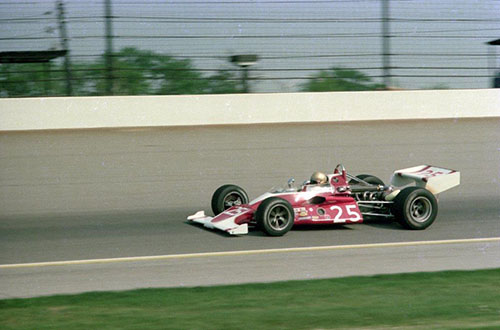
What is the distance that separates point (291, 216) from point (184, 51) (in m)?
6.98

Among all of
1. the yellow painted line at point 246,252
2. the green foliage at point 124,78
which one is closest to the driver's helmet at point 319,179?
the yellow painted line at point 246,252

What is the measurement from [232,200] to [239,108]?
5337mm

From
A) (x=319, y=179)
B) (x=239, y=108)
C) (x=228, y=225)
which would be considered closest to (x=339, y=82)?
(x=239, y=108)

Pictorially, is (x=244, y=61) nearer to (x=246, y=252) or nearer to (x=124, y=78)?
(x=124, y=78)

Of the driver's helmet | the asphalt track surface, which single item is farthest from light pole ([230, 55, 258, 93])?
the driver's helmet

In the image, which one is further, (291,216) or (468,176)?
(468,176)

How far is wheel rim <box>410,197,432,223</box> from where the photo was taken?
393 inches

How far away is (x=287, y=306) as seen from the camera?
6074mm

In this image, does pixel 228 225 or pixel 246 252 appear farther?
pixel 228 225

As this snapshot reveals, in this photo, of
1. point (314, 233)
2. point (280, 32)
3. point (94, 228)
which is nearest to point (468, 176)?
point (280, 32)

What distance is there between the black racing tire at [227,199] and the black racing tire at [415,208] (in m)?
2.17

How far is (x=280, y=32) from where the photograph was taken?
15.7m

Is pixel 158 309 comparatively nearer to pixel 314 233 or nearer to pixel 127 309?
pixel 127 309

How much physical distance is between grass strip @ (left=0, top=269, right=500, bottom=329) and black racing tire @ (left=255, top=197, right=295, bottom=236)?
90.5 inches
